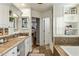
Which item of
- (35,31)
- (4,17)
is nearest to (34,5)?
(35,31)

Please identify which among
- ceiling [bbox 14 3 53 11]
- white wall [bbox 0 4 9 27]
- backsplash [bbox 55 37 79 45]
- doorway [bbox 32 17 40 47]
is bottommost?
backsplash [bbox 55 37 79 45]

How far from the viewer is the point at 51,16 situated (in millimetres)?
2682

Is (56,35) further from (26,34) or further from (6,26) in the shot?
(6,26)

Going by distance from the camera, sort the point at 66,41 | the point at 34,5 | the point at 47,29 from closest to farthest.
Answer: the point at 34,5 → the point at 47,29 → the point at 66,41

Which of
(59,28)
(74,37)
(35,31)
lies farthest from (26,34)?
(74,37)

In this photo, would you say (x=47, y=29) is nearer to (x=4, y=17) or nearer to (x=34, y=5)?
(x=34, y=5)

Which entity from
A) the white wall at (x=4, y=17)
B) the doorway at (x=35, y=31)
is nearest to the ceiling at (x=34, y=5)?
the doorway at (x=35, y=31)

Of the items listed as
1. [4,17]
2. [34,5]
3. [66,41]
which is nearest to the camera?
[34,5]

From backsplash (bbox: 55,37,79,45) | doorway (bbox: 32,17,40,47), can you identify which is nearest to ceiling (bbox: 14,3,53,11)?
doorway (bbox: 32,17,40,47)

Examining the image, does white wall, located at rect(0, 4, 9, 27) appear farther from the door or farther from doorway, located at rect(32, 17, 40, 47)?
the door

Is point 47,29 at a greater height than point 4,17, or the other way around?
point 4,17

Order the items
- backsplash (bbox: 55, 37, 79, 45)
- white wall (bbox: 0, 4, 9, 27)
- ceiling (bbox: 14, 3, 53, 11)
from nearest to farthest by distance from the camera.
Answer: ceiling (bbox: 14, 3, 53, 11)
white wall (bbox: 0, 4, 9, 27)
backsplash (bbox: 55, 37, 79, 45)

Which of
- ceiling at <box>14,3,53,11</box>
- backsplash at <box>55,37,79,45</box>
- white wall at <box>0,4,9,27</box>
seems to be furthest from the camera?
backsplash at <box>55,37,79,45</box>

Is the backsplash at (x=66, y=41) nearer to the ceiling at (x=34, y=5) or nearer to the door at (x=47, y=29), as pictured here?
the door at (x=47, y=29)
